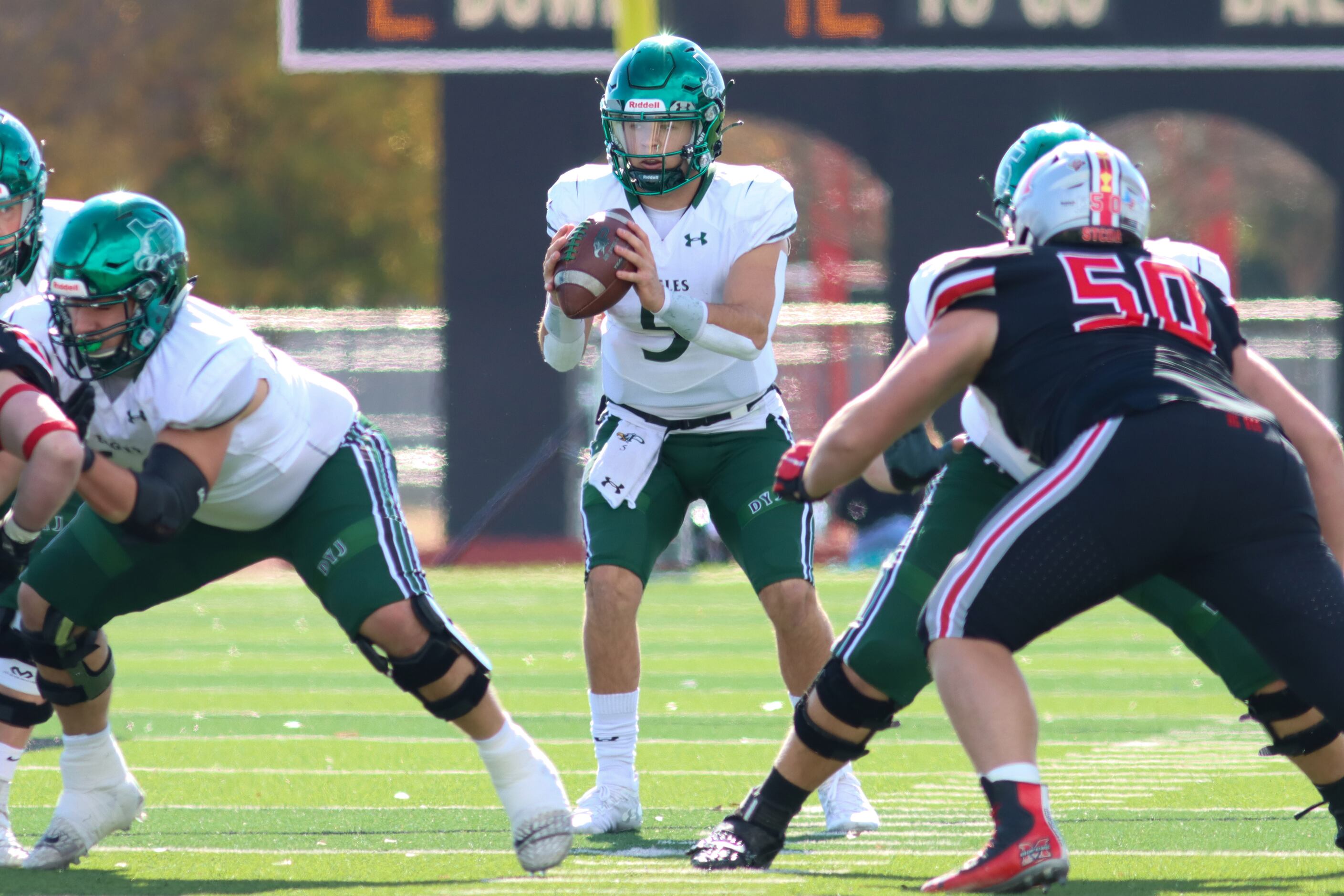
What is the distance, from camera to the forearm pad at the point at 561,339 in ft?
17.0

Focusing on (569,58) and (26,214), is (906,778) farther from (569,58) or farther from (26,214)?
(569,58)

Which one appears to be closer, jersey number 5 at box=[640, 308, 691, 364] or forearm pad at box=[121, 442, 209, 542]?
forearm pad at box=[121, 442, 209, 542]

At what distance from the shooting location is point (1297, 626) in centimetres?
355

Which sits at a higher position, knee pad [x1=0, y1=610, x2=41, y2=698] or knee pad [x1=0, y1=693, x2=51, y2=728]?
knee pad [x1=0, y1=610, x2=41, y2=698]

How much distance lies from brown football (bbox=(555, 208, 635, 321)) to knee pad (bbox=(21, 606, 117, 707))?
1.39 meters

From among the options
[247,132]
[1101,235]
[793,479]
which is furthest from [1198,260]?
[247,132]

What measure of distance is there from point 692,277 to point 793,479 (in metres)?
1.59

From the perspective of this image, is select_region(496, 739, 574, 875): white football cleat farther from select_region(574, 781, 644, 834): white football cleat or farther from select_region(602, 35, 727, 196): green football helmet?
select_region(602, 35, 727, 196): green football helmet

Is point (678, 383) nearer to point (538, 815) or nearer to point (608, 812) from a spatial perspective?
point (608, 812)

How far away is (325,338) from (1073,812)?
47.8 feet

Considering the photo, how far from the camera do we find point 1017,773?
355cm

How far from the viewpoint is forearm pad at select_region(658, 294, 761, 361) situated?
4988 mm

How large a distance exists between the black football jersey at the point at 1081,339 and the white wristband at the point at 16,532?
1853mm

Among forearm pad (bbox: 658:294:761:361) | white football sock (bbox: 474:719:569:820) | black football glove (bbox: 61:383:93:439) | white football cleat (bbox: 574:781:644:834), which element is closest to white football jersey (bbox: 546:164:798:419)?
forearm pad (bbox: 658:294:761:361)
